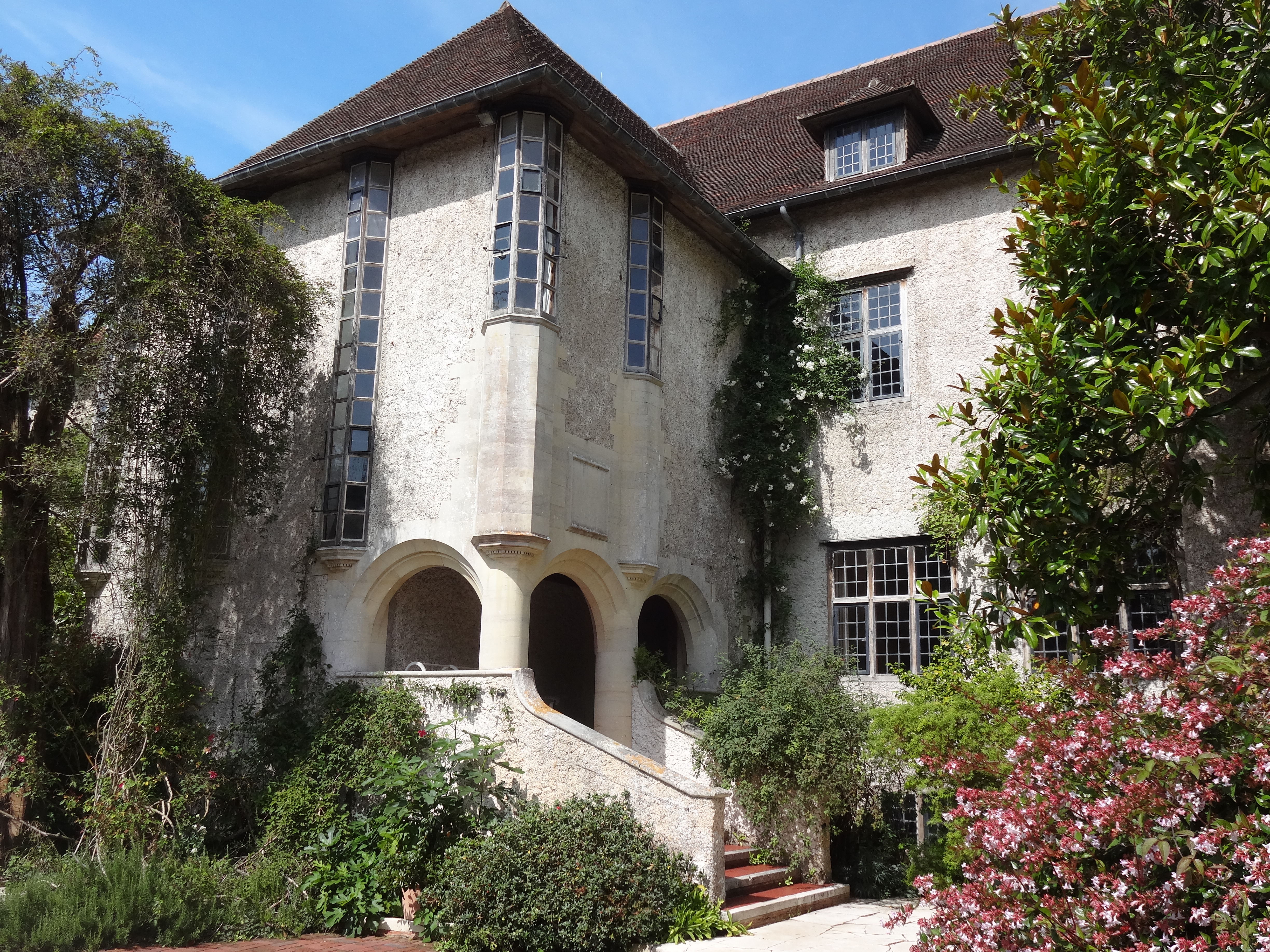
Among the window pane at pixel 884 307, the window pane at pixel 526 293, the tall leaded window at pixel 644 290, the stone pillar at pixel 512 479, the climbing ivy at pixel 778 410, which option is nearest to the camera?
the stone pillar at pixel 512 479

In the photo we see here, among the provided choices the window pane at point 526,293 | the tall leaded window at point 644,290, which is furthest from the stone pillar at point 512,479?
the tall leaded window at point 644,290

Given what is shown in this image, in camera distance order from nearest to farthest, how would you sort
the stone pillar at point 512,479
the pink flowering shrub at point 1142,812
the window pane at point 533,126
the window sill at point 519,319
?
1. the pink flowering shrub at point 1142,812
2. the stone pillar at point 512,479
3. the window sill at point 519,319
4. the window pane at point 533,126

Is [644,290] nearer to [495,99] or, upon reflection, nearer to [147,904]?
[495,99]

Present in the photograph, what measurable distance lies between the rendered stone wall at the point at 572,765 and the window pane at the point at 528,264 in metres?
4.21

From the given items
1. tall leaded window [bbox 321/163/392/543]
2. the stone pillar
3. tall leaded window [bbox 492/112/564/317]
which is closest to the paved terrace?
the stone pillar

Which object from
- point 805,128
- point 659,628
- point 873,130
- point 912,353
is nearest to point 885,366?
point 912,353

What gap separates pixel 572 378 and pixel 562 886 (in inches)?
217

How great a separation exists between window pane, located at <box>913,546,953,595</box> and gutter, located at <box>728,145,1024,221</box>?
494 cm

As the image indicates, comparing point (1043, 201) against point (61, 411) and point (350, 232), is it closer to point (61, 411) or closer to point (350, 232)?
point (350, 232)

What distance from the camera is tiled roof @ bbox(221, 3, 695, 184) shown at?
40.8ft

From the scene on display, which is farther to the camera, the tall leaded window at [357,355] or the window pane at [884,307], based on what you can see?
the window pane at [884,307]

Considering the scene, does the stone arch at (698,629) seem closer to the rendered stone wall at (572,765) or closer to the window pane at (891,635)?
the window pane at (891,635)

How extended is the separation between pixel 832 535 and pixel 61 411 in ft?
30.4

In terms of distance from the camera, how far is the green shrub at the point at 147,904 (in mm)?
7543
